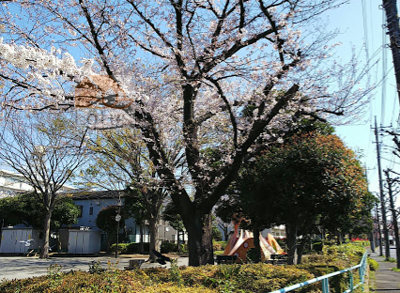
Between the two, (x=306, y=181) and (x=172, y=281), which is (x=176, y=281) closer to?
(x=172, y=281)

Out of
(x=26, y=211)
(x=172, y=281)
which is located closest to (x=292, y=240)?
(x=172, y=281)

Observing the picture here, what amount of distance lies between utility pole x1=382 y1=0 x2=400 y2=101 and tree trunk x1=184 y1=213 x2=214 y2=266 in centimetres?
523

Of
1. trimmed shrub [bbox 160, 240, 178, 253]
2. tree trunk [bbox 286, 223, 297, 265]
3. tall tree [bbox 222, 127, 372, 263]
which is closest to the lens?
tall tree [bbox 222, 127, 372, 263]

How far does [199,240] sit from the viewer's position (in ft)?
26.8

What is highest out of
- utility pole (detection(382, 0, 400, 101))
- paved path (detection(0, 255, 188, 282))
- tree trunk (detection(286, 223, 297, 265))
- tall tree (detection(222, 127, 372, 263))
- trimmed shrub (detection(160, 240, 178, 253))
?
utility pole (detection(382, 0, 400, 101))

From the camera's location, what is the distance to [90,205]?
3750 centimetres

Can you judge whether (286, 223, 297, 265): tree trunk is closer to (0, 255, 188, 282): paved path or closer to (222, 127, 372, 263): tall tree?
(222, 127, 372, 263): tall tree

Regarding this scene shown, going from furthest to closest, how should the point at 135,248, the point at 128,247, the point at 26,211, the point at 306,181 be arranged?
the point at 135,248
the point at 128,247
the point at 26,211
the point at 306,181

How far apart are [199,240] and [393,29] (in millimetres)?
6193

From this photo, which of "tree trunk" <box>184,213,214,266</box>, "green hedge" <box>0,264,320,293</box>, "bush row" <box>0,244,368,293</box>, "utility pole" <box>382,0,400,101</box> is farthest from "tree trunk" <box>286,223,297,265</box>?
"utility pole" <box>382,0,400,101</box>

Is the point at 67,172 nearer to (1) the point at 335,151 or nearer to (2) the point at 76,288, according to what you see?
(1) the point at 335,151

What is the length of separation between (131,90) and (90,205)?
3255 cm

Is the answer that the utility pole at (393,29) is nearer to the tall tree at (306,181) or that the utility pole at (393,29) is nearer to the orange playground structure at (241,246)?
the tall tree at (306,181)

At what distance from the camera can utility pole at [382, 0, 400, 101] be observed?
5889mm
